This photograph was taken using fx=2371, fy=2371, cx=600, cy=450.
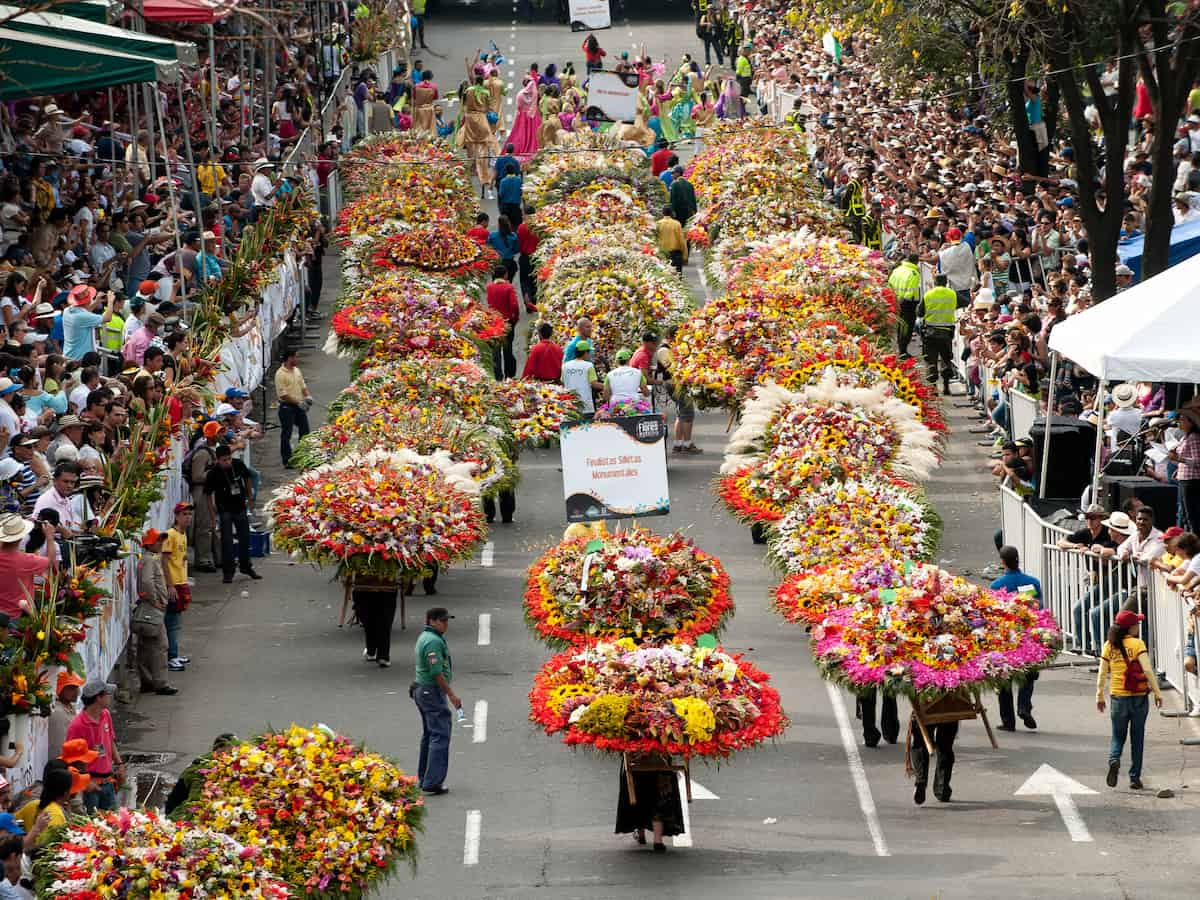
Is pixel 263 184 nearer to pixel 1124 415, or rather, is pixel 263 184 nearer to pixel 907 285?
pixel 907 285

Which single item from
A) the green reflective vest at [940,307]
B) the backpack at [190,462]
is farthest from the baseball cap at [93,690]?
the green reflective vest at [940,307]

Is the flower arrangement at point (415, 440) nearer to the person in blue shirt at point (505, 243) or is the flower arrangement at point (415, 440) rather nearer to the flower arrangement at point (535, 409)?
the flower arrangement at point (535, 409)

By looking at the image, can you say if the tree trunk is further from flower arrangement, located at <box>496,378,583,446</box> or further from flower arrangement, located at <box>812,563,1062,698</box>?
flower arrangement, located at <box>812,563,1062,698</box>

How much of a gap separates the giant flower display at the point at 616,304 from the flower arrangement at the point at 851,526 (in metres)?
8.31

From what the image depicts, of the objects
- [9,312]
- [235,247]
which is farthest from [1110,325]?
[235,247]

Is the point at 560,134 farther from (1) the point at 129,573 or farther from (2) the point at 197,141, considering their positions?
(1) the point at 129,573

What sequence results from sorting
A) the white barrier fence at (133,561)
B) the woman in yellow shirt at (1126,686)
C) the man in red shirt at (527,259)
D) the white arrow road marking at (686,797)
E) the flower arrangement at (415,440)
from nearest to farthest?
the white barrier fence at (133,561)
the white arrow road marking at (686,797)
the woman in yellow shirt at (1126,686)
the flower arrangement at (415,440)
the man in red shirt at (527,259)

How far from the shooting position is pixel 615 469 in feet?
71.2

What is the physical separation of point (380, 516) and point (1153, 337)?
719 centimetres

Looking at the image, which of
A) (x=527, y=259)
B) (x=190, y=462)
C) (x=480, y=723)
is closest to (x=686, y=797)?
(x=480, y=723)

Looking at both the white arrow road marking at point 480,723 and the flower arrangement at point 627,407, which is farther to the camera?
the flower arrangement at point 627,407

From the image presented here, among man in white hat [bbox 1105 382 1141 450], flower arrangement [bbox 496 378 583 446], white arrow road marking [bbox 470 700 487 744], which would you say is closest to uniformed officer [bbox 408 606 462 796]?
white arrow road marking [bbox 470 700 487 744]

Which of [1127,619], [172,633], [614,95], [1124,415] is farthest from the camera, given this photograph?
[614,95]

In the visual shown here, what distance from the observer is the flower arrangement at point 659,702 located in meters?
16.1
